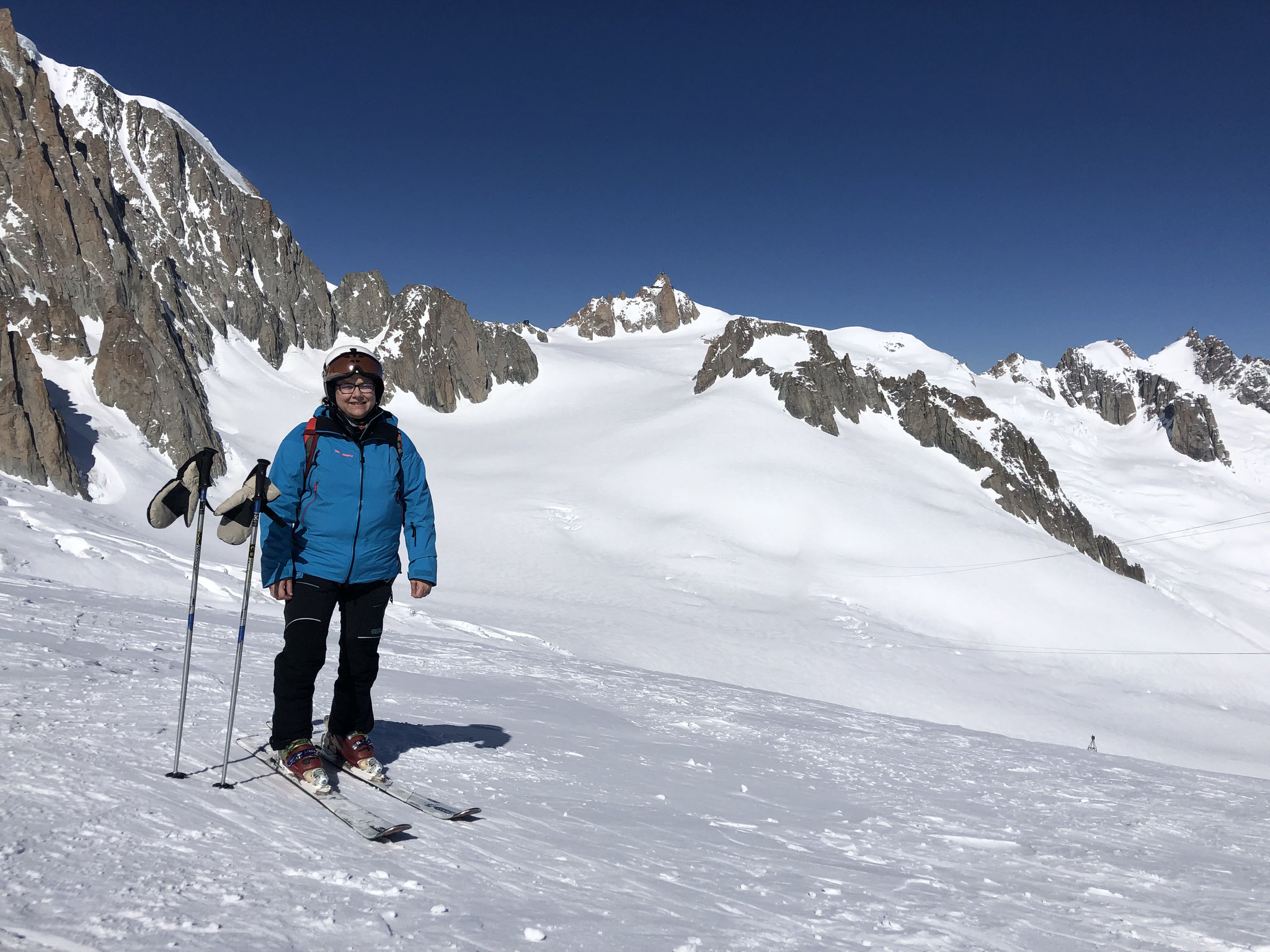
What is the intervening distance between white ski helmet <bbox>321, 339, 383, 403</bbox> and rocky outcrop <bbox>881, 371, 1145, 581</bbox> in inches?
2934

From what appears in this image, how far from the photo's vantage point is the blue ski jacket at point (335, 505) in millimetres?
4359

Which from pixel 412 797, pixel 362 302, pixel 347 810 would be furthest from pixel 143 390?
pixel 362 302

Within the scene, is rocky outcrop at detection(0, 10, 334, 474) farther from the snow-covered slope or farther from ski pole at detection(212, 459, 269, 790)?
ski pole at detection(212, 459, 269, 790)

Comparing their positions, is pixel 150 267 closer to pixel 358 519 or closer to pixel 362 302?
pixel 362 302

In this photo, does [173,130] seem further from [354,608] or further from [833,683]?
[354,608]

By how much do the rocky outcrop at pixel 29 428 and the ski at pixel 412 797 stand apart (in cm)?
3177

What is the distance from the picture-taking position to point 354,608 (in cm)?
461

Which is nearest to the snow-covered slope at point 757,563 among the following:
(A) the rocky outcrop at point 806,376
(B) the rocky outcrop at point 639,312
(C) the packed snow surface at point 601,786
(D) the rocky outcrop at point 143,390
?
(C) the packed snow surface at point 601,786

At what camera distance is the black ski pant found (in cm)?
439

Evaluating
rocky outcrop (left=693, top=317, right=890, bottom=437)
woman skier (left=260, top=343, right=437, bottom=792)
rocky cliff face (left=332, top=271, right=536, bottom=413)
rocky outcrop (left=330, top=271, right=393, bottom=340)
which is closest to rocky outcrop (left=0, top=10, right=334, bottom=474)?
rocky outcrop (left=330, top=271, right=393, bottom=340)

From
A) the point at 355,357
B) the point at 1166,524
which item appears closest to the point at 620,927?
the point at 355,357

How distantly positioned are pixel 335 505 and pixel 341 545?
250 millimetres

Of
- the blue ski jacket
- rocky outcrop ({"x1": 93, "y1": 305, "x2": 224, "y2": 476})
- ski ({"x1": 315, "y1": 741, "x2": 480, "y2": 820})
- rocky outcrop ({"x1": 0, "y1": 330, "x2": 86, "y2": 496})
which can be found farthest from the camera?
rocky outcrop ({"x1": 93, "y1": 305, "x2": 224, "y2": 476})

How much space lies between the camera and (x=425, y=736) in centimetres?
590
